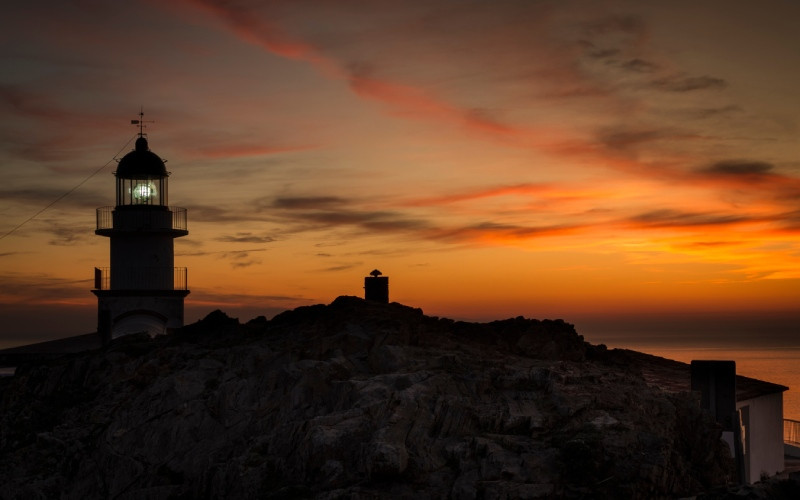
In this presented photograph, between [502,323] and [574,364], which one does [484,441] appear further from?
[502,323]

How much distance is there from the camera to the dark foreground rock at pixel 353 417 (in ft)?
49.8

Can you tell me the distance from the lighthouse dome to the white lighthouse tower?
40 millimetres

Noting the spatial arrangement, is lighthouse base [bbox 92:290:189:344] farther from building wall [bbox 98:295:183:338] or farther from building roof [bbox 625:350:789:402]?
building roof [bbox 625:350:789:402]

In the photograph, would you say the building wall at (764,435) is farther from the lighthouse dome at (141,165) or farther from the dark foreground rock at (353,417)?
the lighthouse dome at (141,165)

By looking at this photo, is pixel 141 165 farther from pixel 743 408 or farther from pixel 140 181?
pixel 743 408

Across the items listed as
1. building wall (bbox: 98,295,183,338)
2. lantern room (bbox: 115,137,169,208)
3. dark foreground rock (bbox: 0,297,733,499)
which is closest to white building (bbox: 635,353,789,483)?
dark foreground rock (bbox: 0,297,733,499)

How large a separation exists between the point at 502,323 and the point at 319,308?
454 cm

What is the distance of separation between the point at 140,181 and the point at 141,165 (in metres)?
0.64

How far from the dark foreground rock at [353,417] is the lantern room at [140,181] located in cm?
1449

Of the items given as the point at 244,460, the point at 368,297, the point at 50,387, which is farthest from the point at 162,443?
the point at 368,297

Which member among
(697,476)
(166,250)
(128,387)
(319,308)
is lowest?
(697,476)

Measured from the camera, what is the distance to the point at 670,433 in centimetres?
1750

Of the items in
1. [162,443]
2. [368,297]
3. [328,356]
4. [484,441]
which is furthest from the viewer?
[368,297]

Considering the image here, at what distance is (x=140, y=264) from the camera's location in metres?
36.7
